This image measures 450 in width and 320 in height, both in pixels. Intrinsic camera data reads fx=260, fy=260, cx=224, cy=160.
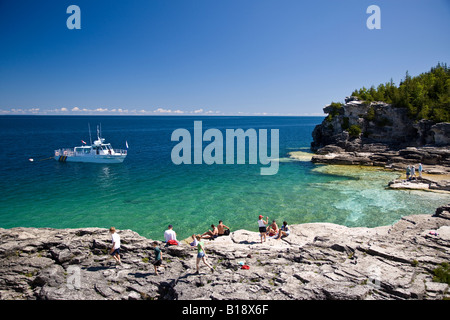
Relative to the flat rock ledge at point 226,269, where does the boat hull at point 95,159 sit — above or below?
above

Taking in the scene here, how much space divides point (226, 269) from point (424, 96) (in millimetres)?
63069

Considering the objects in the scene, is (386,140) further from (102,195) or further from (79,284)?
(79,284)

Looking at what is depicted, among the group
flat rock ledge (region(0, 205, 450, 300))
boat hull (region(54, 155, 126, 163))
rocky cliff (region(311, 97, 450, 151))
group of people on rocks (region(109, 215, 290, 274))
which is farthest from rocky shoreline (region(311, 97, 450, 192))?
boat hull (region(54, 155, 126, 163))

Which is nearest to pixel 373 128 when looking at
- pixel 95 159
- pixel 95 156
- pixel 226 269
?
pixel 226 269

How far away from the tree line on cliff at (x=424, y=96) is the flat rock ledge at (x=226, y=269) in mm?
44569

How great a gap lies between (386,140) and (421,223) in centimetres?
4390

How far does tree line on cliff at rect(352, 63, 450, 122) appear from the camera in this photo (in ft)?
163

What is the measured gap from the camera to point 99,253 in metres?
14.5

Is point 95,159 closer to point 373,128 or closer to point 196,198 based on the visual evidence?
point 196,198

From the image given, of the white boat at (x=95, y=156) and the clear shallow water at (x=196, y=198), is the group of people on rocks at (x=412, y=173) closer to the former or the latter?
the clear shallow water at (x=196, y=198)

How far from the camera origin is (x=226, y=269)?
42.5 feet

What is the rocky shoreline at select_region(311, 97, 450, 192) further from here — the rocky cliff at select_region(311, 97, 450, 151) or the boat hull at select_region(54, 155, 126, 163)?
the boat hull at select_region(54, 155, 126, 163)

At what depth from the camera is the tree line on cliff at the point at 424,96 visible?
4962cm

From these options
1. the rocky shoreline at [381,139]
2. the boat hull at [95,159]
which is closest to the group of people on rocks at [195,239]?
the rocky shoreline at [381,139]
